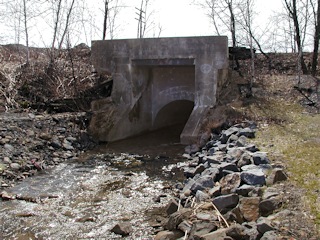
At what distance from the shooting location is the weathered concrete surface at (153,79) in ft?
37.3

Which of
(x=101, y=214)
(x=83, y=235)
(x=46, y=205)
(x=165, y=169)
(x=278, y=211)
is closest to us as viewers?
(x=278, y=211)

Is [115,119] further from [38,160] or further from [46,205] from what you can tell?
[46,205]

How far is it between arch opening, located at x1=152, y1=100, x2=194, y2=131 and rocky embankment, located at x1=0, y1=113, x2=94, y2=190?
3318mm

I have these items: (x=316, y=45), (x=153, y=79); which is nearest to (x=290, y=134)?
(x=316, y=45)

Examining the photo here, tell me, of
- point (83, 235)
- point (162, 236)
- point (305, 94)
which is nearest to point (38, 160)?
point (83, 235)

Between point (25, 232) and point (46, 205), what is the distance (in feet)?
3.52

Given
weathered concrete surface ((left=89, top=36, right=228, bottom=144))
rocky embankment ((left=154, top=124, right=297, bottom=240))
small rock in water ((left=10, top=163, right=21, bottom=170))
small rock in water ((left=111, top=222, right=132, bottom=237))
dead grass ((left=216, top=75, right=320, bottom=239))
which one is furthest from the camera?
weathered concrete surface ((left=89, top=36, right=228, bottom=144))

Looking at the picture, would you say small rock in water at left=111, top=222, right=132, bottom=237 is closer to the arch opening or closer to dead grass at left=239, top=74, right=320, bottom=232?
dead grass at left=239, top=74, right=320, bottom=232

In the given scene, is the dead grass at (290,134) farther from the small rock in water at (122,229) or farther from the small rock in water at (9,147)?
the small rock in water at (9,147)

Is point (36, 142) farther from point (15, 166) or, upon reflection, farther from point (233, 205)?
point (233, 205)

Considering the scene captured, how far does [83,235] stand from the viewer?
5.04 m

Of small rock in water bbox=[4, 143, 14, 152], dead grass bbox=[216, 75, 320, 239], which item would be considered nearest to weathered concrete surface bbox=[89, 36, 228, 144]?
dead grass bbox=[216, 75, 320, 239]

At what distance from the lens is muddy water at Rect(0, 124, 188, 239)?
5.23 metres

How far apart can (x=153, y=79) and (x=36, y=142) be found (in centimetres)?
552
